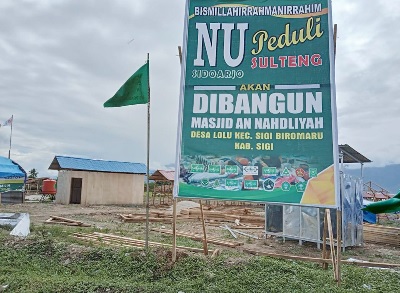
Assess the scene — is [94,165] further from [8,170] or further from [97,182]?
[8,170]

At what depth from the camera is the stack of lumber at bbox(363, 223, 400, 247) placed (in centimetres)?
1376

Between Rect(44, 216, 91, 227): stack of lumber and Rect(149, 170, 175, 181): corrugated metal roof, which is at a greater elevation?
Rect(149, 170, 175, 181): corrugated metal roof

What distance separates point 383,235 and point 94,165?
2173 centimetres

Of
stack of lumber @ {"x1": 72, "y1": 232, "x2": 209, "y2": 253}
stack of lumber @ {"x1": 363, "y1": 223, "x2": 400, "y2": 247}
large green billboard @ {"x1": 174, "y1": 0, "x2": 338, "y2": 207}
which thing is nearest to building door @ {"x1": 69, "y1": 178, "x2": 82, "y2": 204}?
stack of lumber @ {"x1": 72, "y1": 232, "x2": 209, "y2": 253}

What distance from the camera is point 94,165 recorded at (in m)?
28.8

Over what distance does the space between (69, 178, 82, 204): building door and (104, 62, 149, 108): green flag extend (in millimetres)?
21159

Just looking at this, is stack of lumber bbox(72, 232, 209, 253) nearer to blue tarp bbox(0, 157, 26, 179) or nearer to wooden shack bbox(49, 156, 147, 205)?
blue tarp bbox(0, 157, 26, 179)

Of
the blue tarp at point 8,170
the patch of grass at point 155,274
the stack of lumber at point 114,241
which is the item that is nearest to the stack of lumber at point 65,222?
the stack of lumber at point 114,241

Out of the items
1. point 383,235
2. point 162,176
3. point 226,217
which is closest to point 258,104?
point 383,235

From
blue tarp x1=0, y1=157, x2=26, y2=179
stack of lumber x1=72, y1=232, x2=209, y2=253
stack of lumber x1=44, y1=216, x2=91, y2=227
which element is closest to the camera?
stack of lumber x1=72, y1=232, x2=209, y2=253

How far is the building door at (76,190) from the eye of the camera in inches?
1070

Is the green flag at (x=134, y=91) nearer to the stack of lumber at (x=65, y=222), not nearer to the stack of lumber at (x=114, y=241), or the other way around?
the stack of lumber at (x=114, y=241)

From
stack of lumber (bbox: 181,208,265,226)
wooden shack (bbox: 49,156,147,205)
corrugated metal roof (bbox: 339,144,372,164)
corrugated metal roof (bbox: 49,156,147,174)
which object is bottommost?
stack of lumber (bbox: 181,208,265,226)

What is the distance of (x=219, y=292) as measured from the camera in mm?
5629
